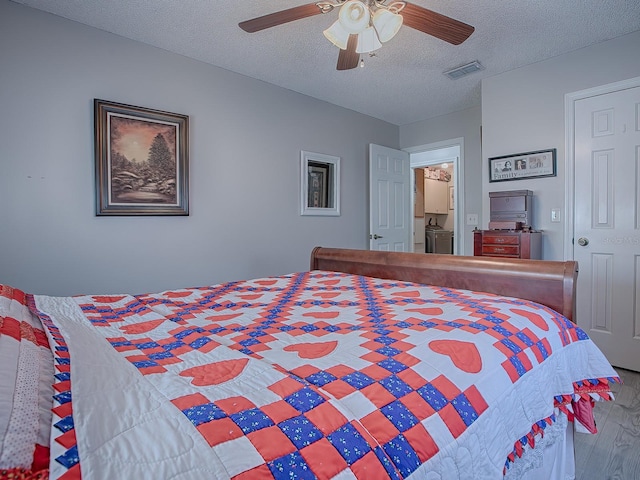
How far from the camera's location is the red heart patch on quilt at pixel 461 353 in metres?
0.92

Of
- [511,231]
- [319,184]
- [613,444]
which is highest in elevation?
[319,184]

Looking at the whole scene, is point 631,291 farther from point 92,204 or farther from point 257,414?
point 92,204

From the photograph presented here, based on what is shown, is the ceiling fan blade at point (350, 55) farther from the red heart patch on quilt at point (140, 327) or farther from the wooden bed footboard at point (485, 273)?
the red heart patch on quilt at point (140, 327)

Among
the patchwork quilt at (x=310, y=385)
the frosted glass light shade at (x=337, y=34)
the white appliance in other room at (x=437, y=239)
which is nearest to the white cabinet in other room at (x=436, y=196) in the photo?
the white appliance in other room at (x=437, y=239)

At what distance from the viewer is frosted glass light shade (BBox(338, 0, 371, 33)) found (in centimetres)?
174

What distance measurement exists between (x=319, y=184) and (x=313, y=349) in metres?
3.18

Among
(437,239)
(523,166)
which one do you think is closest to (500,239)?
(523,166)

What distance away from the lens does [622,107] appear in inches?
106

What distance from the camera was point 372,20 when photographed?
73.4 inches

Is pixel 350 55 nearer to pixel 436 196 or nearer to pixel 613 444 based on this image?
pixel 613 444

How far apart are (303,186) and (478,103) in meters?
2.24

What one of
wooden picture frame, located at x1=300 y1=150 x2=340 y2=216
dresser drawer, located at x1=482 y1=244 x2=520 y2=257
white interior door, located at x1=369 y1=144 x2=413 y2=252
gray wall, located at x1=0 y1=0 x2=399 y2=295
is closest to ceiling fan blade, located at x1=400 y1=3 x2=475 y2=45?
dresser drawer, located at x1=482 y1=244 x2=520 y2=257

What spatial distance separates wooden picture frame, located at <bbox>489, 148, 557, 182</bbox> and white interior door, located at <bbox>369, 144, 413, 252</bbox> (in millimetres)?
1400

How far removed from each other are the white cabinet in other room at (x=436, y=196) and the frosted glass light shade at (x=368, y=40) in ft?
16.7
